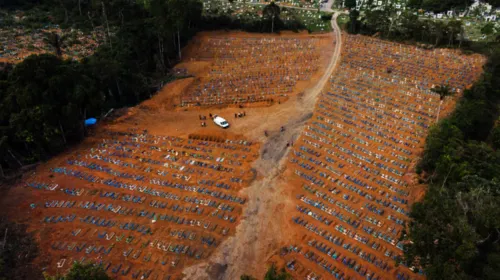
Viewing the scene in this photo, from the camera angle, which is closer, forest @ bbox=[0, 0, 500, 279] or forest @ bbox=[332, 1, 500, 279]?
forest @ bbox=[332, 1, 500, 279]

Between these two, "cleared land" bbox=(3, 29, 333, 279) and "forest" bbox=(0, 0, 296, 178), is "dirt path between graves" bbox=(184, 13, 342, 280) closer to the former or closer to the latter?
"cleared land" bbox=(3, 29, 333, 279)

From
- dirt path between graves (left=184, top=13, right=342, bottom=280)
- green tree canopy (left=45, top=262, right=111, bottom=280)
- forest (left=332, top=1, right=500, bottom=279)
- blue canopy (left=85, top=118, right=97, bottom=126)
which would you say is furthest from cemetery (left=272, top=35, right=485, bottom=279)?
blue canopy (left=85, top=118, right=97, bottom=126)

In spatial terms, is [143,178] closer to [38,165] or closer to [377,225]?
[38,165]

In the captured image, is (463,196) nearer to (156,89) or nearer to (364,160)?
(364,160)

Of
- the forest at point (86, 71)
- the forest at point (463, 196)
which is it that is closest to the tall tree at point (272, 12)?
the forest at point (86, 71)

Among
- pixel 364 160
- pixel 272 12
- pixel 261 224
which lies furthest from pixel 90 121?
pixel 272 12

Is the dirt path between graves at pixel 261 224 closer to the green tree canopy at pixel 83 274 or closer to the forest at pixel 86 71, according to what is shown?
the green tree canopy at pixel 83 274

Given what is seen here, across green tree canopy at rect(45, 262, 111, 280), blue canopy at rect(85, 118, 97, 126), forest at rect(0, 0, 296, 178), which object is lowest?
blue canopy at rect(85, 118, 97, 126)

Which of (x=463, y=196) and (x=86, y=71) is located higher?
(x=86, y=71)
